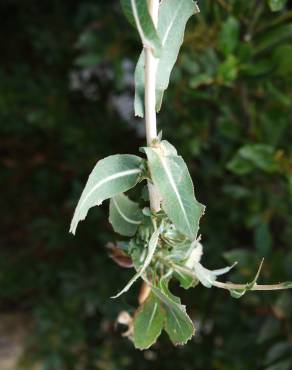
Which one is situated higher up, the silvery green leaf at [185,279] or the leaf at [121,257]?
the leaf at [121,257]

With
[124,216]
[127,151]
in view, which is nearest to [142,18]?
[124,216]

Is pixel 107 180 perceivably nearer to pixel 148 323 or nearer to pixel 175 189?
pixel 175 189

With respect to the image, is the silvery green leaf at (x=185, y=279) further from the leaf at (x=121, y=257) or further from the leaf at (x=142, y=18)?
the leaf at (x=142, y=18)

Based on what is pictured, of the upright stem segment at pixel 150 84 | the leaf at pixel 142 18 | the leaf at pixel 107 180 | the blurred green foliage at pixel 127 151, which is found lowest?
the blurred green foliage at pixel 127 151

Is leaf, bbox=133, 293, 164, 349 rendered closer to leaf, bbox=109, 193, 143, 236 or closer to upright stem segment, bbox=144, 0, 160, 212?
leaf, bbox=109, 193, 143, 236

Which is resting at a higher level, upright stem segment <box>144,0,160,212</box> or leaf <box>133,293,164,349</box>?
upright stem segment <box>144,0,160,212</box>

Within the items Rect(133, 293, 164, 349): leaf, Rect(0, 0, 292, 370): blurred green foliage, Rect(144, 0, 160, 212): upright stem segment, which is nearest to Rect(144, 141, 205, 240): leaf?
Rect(144, 0, 160, 212): upright stem segment

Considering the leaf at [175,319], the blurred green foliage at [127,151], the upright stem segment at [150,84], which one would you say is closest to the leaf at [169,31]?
the upright stem segment at [150,84]

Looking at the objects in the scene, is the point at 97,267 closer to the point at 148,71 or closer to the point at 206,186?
the point at 206,186
